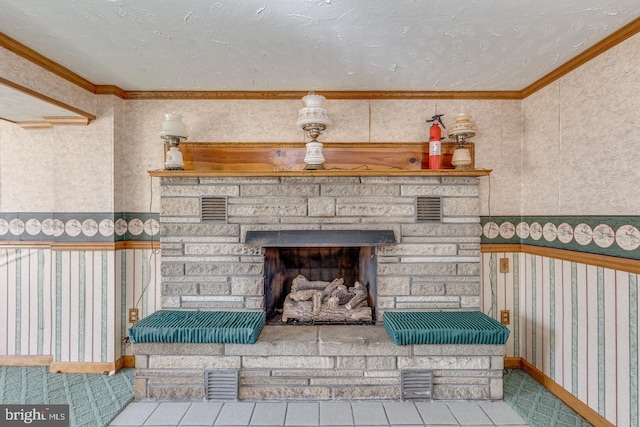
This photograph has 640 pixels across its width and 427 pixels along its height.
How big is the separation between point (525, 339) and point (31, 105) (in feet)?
13.6

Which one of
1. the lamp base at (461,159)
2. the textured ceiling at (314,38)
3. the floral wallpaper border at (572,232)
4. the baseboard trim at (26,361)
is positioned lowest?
the baseboard trim at (26,361)

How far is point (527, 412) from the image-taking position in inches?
79.5

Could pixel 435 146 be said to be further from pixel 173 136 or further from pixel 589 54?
pixel 173 136

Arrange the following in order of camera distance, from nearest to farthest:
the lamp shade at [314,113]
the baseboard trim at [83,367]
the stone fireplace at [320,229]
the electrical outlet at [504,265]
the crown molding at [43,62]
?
the crown molding at [43,62]
the lamp shade at [314,113]
the stone fireplace at [320,229]
the baseboard trim at [83,367]
the electrical outlet at [504,265]

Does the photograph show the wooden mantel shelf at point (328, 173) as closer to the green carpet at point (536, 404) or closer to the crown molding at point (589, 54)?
the crown molding at point (589, 54)

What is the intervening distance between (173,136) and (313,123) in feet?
3.51

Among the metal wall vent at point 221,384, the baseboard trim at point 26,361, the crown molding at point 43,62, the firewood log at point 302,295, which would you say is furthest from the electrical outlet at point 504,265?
the baseboard trim at point 26,361

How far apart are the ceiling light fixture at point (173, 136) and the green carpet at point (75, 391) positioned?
1.67 meters

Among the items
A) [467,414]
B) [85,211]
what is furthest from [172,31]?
[467,414]

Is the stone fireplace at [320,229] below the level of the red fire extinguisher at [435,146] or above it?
below

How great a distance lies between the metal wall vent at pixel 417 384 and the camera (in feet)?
6.88

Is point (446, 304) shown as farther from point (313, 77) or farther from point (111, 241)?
point (111, 241)

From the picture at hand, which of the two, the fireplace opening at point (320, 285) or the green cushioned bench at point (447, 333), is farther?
the fireplace opening at point (320, 285)

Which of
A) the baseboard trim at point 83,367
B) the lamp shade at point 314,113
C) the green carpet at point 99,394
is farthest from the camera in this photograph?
the baseboard trim at point 83,367
